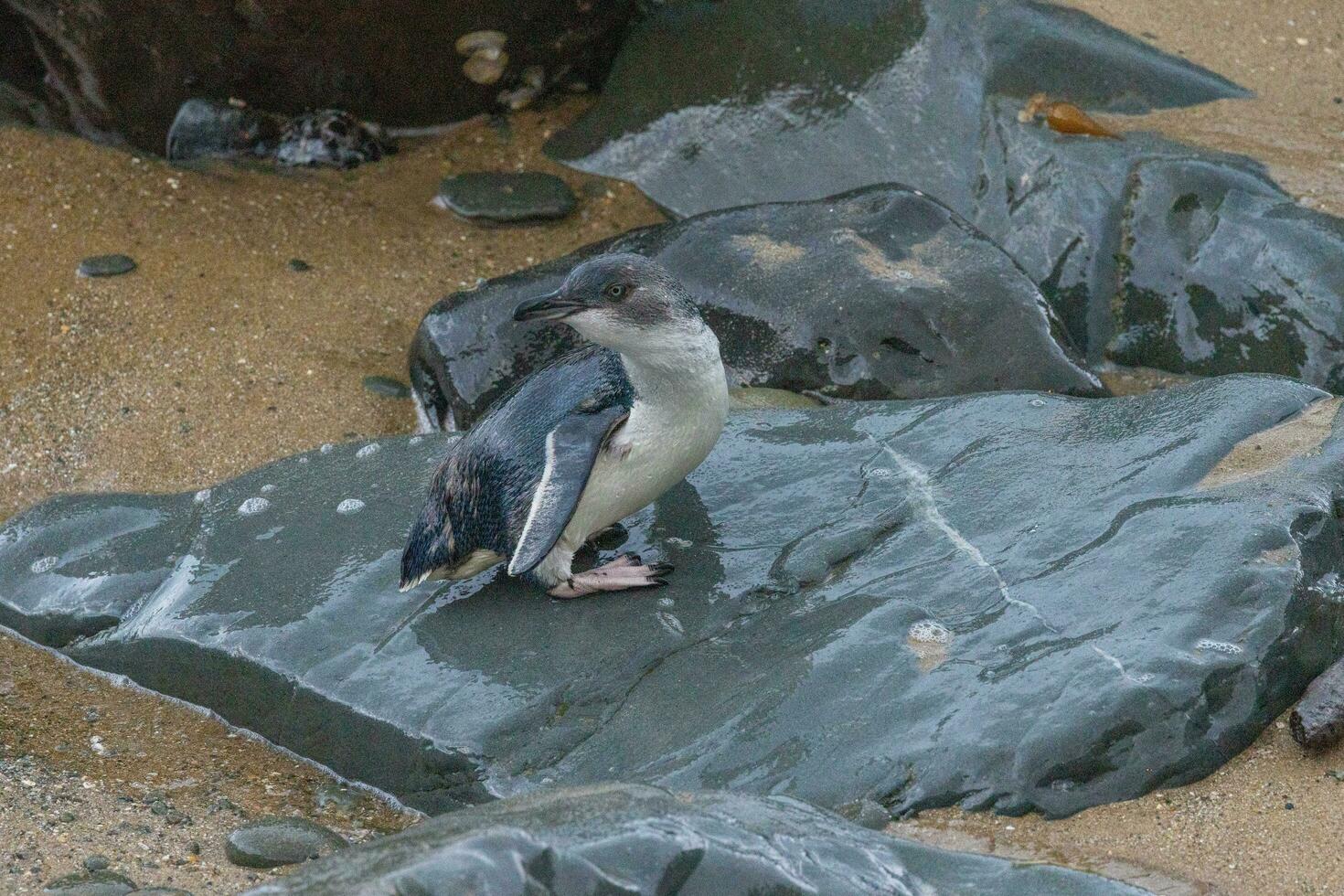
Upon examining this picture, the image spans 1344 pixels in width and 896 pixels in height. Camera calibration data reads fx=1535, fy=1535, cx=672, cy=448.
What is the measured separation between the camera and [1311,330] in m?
5.75

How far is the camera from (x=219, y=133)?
7363 mm

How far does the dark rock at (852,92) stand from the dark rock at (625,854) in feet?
13.6

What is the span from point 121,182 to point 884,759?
16.8ft

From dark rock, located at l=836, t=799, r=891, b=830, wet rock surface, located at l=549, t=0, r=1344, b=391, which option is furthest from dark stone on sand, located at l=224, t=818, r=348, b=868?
wet rock surface, located at l=549, t=0, r=1344, b=391

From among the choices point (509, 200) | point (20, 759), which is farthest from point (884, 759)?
point (509, 200)

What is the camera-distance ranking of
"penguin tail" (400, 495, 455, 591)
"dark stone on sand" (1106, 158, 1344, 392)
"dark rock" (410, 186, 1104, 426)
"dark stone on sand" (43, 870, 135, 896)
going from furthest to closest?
"dark stone on sand" (1106, 158, 1344, 392)
"dark rock" (410, 186, 1104, 426)
"penguin tail" (400, 495, 455, 591)
"dark stone on sand" (43, 870, 135, 896)

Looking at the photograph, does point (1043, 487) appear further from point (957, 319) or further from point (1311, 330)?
point (1311, 330)

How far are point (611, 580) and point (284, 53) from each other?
4.23 metres

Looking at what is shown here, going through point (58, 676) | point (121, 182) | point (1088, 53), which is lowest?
point (58, 676)

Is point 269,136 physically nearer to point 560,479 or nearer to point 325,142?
point 325,142

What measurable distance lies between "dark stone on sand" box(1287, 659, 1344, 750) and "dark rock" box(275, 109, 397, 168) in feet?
17.4

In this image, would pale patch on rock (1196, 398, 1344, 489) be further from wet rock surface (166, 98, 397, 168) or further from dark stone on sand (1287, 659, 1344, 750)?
wet rock surface (166, 98, 397, 168)

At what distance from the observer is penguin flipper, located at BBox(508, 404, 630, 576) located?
375 cm

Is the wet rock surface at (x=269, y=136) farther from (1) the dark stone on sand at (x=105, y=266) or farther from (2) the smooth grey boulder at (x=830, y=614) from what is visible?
(2) the smooth grey boulder at (x=830, y=614)
